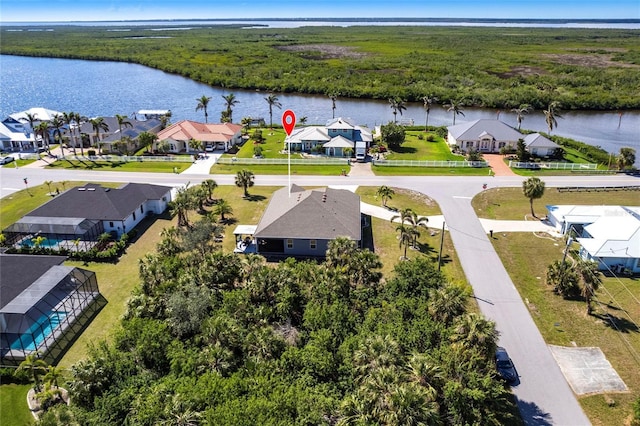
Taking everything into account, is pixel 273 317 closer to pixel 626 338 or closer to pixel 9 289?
pixel 9 289

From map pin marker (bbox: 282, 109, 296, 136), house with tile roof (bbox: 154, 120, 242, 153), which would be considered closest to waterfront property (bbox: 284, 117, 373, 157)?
house with tile roof (bbox: 154, 120, 242, 153)

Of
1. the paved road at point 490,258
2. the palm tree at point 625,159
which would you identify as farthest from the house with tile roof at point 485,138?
the palm tree at point 625,159

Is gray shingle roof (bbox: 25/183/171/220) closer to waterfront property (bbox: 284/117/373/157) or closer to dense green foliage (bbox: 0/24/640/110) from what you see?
waterfront property (bbox: 284/117/373/157)

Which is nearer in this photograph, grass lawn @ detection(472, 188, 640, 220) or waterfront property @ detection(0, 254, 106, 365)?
waterfront property @ detection(0, 254, 106, 365)

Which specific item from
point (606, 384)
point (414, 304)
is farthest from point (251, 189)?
point (606, 384)

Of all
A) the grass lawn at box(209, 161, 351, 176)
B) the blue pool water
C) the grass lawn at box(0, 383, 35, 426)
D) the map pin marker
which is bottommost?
the grass lawn at box(0, 383, 35, 426)

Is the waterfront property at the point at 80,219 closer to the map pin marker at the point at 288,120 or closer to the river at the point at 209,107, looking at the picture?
the map pin marker at the point at 288,120
